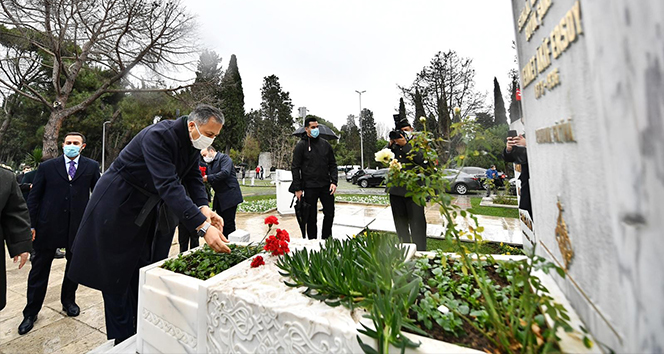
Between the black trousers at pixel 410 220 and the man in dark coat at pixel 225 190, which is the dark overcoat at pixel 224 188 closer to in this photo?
the man in dark coat at pixel 225 190

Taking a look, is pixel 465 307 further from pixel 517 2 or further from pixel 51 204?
pixel 51 204

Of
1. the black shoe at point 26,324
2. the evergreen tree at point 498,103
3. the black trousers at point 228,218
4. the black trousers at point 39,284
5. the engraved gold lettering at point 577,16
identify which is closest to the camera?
the engraved gold lettering at point 577,16

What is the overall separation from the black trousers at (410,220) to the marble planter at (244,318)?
156cm

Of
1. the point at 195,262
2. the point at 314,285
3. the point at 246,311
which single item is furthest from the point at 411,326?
the point at 195,262

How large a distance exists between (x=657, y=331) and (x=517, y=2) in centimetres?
164

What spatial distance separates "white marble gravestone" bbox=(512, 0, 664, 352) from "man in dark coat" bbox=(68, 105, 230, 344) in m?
1.80

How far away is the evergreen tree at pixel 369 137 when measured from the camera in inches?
1644

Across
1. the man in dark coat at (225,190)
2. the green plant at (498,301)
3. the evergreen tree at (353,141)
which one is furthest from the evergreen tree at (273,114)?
the green plant at (498,301)

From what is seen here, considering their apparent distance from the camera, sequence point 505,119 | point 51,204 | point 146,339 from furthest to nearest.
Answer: point 505,119
point 51,204
point 146,339

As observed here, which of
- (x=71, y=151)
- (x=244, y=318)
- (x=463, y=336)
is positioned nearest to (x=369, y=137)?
(x=71, y=151)

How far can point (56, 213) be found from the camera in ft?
8.71

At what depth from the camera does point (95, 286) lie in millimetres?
1845

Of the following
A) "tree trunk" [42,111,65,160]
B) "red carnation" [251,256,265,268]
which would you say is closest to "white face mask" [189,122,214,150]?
"red carnation" [251,256,265,268]

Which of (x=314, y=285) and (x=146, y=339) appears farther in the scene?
(x=146, y=339)
